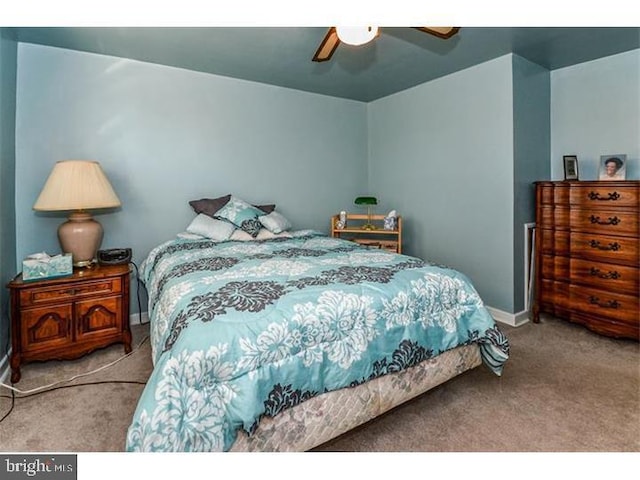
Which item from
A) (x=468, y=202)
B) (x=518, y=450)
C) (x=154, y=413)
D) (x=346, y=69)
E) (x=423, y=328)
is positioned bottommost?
(x=518, y=450)

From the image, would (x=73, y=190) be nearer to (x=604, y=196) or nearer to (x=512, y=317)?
(x=512, y=317)

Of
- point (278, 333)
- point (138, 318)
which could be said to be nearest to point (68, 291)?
point (138, 318)

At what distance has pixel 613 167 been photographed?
279 centimetres

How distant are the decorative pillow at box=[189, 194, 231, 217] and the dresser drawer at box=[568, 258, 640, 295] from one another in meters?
2.99

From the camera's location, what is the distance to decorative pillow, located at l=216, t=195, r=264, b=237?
310 cm

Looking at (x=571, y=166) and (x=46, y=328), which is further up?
(x=571, y=166)

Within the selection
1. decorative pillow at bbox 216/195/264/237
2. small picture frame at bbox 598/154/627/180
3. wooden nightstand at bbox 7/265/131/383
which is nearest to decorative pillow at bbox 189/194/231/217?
decorative pillow at bbox 216/195/264/237

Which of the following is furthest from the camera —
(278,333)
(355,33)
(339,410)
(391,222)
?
(391,222)

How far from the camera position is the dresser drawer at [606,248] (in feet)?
8.30

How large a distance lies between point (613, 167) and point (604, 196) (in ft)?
1.16
